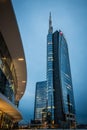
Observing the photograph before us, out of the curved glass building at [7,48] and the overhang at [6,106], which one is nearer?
the curved glass building at [7,48]

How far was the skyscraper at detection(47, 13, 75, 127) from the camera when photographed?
140 metres

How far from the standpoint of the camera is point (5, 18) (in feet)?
49.5

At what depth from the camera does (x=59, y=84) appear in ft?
481

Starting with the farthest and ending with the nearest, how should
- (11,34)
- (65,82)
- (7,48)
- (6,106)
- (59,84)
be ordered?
(65,82), (59,84), (6,106), (7,48), (11,34)

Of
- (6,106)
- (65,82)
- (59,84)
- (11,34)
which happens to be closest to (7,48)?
(11,34)

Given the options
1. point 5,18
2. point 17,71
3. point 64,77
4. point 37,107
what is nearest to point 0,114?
point 17,71

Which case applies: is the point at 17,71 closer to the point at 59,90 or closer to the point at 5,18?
the point at 5,18

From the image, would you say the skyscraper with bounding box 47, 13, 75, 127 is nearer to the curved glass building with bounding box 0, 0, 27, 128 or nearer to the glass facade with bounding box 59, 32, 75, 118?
the glass facade with bounding box 59, 32, 75, 118

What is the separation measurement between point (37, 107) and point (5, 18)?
18356cm

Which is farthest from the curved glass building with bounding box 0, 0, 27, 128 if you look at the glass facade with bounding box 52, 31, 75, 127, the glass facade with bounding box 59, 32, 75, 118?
the glass facade with bounding box 59, 32, 75, 118

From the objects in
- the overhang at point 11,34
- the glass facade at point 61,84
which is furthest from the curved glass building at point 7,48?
the glass facade at point 61,84

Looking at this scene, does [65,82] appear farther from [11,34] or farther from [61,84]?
[11,34]

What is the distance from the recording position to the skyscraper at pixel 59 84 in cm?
13975

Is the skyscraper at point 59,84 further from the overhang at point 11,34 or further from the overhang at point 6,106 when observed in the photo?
the overhang at point 11,34
